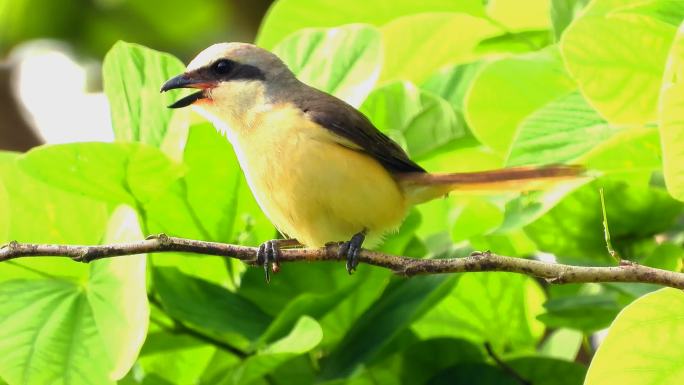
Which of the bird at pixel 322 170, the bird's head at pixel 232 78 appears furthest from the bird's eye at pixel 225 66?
the bird at pixel 322 170

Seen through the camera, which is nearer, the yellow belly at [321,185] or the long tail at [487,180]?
the long tail at [487,180]

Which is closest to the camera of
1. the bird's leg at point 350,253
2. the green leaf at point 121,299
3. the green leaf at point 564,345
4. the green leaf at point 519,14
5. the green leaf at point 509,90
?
the green leaf at point 121,299

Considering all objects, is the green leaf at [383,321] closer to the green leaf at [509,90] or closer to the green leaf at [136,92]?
the green leaf at [509,90]

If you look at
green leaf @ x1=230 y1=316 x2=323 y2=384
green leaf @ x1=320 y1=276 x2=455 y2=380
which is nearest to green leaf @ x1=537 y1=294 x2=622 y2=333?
green leaf @ x1=320 y1=276 x2=455 y2=380

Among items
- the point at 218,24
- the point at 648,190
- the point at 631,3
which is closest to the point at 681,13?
the point at 631,3

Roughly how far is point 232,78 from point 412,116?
56 cm

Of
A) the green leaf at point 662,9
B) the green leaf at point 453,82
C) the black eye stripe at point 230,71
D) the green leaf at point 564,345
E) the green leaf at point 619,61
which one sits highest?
the green leaf at point 662,9

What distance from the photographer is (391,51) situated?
5.98 ft

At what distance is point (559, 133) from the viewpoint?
148cm

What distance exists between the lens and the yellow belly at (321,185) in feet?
5.95

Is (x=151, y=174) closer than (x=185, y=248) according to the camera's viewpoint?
No

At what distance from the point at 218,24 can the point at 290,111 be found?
8.74 feet

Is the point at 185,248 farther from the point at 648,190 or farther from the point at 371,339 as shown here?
the point at 648,190

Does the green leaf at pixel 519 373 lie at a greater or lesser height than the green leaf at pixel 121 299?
lesser
